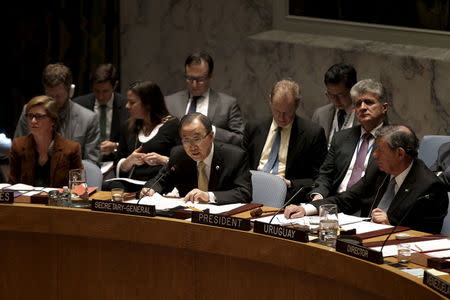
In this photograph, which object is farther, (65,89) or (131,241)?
(65,89)

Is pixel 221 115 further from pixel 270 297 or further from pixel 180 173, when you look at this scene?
pixel 270 297

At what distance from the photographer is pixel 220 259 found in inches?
181

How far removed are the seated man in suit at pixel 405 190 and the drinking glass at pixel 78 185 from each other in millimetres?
1085

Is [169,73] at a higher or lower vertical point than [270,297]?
higher

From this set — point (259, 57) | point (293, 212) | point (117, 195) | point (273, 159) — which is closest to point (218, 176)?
point (117, 195)

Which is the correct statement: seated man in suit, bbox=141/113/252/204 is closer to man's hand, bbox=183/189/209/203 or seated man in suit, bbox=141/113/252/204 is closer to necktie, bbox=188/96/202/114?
man's hand, bbox=183/189/209/203

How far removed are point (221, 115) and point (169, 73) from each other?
169 centimetres

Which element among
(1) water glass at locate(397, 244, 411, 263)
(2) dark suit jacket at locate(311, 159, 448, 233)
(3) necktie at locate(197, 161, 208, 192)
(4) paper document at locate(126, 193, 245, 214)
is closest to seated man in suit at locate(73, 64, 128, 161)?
(3) necktie at locate(197, 161, 208, 192)

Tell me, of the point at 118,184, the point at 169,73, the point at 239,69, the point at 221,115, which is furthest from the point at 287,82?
the point at 169,73

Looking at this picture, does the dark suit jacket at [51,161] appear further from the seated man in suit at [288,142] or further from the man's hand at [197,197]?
the seated man in suit at [288,142]

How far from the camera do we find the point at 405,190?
15.9 feet

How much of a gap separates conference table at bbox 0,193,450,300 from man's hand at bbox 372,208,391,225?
64 cm

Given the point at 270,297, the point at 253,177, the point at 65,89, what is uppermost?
the point at 65,89

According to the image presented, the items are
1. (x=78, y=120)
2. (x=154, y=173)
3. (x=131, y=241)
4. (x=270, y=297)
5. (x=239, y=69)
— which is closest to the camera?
(x=270, y=297)
